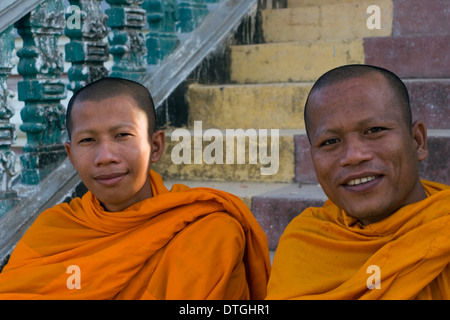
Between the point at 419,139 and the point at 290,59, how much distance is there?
2.31 meters

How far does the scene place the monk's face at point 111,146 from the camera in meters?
2.64

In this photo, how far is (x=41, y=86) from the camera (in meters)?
3.50

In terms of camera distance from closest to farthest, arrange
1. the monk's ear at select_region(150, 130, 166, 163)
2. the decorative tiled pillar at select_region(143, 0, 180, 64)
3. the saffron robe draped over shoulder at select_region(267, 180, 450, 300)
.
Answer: the saffron robe draped over shoulder at select_region(267, 180, 450, 300), the monk's ear at select_region(150, 130, 166, 163), the decorative tiled pillar at select_region(143, 0, 180, 64)

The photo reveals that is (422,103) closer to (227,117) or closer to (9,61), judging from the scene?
(227,117)

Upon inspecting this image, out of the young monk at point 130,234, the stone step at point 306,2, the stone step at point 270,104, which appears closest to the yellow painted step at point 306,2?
the stone step at point 306,2

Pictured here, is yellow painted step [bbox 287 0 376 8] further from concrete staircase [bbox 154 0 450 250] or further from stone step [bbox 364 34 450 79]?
stone step [bbox 364 34 450 79]

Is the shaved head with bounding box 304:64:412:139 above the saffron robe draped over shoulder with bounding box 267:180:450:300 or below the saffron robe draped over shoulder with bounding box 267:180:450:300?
above

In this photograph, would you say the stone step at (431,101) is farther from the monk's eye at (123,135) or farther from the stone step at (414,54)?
the monk's eye at (123,135)

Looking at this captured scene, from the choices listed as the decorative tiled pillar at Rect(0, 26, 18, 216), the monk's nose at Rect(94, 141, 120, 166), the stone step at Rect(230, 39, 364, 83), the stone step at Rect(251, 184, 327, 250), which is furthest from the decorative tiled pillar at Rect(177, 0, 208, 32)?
the monk's nose at Rect(94, 141, 120, 166)

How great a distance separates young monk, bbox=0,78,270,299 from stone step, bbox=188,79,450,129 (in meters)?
1.42

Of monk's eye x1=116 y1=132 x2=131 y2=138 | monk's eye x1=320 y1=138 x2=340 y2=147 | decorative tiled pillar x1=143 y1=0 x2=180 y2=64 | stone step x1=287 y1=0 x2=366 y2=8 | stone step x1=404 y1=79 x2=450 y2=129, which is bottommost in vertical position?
monk's eye x1=320 y1=138 x2=340 y2=147

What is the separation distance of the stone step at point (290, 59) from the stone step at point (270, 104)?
296 mm

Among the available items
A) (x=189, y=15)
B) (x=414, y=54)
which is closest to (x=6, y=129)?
(x=189, y=15)

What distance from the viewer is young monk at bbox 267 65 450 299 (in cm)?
203
